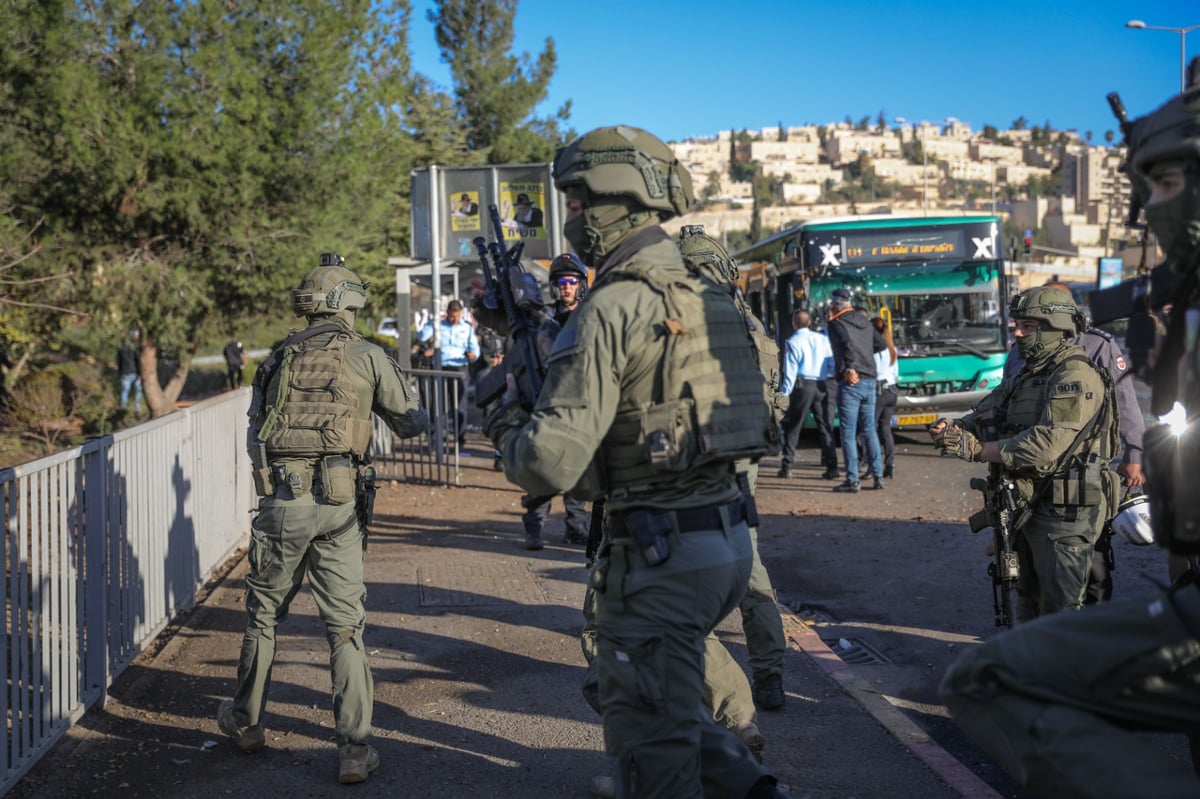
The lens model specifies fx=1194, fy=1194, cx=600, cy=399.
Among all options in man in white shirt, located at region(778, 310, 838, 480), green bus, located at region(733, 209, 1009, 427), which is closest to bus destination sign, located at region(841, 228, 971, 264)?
green bus, located at region(733, 209, 1009, 427)

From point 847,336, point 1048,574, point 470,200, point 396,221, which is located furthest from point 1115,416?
point 396,221

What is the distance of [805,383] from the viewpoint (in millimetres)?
13094

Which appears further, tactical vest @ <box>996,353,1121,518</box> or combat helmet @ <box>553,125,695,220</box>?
tactical vest @ <box>996,353,1121,518</box>

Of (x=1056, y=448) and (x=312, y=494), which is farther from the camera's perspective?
(x=1056, y=448)

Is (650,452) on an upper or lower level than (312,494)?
upper

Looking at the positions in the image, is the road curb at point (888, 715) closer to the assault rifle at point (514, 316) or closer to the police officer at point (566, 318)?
the police officer at point (566, 318)

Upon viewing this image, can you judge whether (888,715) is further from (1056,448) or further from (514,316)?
(514,316)

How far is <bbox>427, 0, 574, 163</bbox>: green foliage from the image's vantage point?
148 ft

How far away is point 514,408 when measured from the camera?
3520 millimetres

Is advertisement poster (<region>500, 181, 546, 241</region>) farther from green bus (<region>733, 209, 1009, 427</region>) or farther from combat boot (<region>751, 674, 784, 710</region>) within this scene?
combat boot (<region>751, 674, 784, 710</region>)

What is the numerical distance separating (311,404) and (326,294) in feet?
1.59

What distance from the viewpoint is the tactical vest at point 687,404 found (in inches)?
128

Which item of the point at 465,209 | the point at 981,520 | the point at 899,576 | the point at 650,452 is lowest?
the point at 899,576

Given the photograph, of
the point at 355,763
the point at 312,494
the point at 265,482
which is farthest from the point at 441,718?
the point at 265,482
